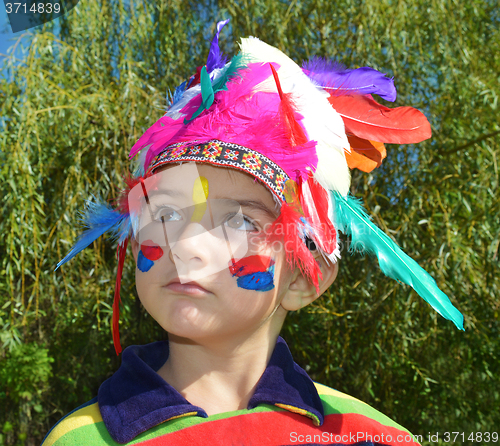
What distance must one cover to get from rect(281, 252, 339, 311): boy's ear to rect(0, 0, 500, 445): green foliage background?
65 cm

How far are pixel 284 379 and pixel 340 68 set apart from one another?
0.87 meters

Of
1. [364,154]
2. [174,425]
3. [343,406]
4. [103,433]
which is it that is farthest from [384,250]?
[103,433]

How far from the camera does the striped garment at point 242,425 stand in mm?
1020

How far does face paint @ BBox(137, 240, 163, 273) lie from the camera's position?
1.08 m

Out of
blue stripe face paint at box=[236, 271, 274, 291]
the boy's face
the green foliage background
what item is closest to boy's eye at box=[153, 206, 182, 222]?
the boy's face

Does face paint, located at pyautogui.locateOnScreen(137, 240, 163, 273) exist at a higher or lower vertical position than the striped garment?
higher

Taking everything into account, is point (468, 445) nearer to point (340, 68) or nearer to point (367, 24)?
point (340, 68)

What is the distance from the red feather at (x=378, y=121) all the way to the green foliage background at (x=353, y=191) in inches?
22.5

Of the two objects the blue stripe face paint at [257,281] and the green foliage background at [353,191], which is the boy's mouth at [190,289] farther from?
the green foliage background at [353,191]

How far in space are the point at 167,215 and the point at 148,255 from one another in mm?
103

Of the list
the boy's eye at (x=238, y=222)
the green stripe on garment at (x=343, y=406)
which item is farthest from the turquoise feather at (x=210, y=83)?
the green stripe on garment at (x=343, y=406)

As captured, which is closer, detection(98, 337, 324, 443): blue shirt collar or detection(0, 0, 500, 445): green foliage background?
detection(98, 337, 324, 443): blue shirt collar

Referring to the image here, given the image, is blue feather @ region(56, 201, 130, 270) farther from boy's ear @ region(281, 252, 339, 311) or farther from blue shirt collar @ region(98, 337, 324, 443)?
boy's ear @ region(281, 252, 339, 311)

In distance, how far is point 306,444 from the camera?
1.09 meters
